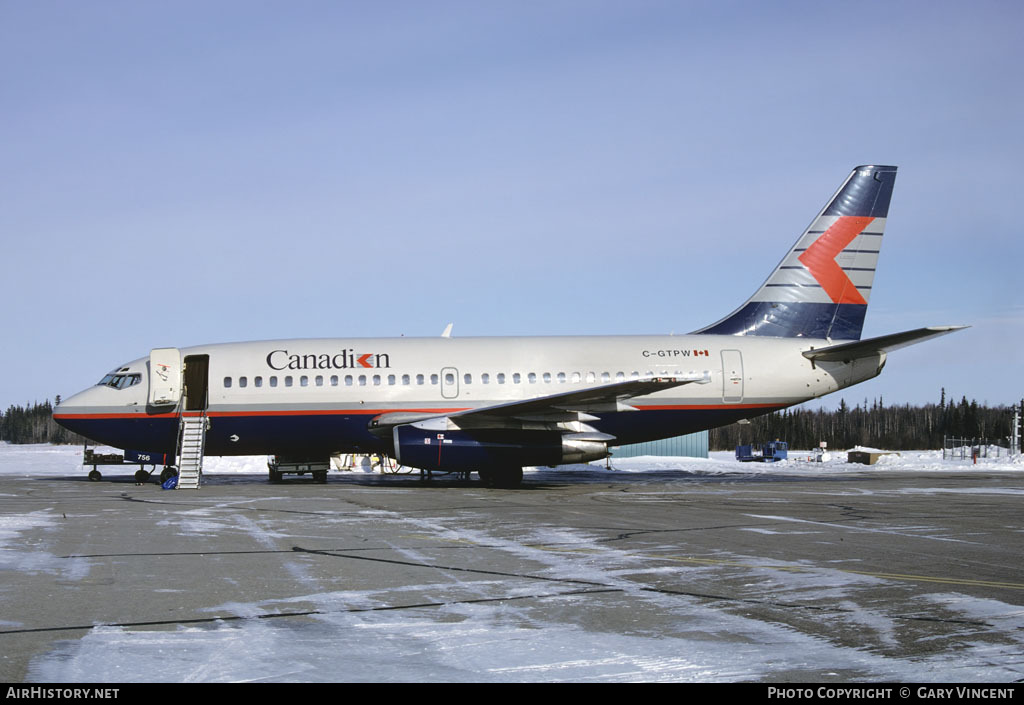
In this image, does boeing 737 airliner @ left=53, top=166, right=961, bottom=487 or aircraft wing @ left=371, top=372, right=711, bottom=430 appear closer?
aircraft wing @ left=371, top=372, right=711, bottom=430

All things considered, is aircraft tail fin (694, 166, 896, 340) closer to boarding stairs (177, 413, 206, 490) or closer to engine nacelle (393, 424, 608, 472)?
engine nacelle (393, 424, 608, 472)

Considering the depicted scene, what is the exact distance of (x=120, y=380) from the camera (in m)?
24.2

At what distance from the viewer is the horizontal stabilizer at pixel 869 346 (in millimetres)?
21547

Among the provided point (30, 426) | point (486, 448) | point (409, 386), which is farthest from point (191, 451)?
point (30, 426)

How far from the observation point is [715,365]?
2441cm

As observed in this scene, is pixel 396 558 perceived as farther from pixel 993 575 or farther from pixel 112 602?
pixel 993 575

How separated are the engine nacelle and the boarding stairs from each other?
16.9 feet

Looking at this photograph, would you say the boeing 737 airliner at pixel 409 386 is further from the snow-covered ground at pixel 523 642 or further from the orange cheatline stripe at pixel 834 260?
the snow-covered ground at pixel 523 642

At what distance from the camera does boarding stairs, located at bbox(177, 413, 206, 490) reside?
22.0m

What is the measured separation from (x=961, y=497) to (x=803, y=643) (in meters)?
15.2

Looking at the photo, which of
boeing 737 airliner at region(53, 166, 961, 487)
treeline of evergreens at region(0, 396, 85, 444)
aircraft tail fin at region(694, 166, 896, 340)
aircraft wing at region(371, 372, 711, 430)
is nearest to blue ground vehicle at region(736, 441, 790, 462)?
aircraft tail fin at region(694, 166, 896, 340)

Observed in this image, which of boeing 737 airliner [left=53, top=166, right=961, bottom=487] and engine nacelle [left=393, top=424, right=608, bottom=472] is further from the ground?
boeing 737 airliner [left=53, top=166, right=961, bottom=487]

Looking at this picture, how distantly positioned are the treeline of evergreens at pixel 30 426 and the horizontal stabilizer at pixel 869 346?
11468cm
